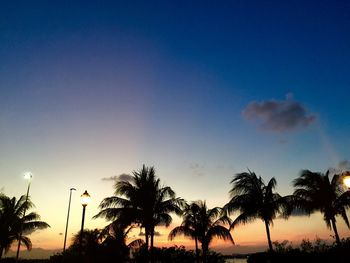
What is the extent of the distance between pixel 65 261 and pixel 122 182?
9298mm

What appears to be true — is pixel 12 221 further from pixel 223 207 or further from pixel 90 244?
pixel 223 207

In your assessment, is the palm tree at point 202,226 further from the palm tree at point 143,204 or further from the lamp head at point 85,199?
the lamp head at point 85,199

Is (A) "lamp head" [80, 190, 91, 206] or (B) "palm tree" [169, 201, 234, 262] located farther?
(B) "palm tree" [169, 201, 234, 262]

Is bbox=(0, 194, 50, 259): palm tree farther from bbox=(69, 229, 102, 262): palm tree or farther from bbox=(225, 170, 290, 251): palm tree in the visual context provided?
bbox=(225, 170, 290, 251): palm tree

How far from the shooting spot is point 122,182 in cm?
2488

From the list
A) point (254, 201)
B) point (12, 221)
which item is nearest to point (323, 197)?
point (254, 201)

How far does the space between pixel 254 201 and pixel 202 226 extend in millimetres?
9795

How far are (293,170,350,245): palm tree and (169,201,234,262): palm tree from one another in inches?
312

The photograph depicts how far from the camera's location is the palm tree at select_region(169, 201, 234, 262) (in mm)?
31422

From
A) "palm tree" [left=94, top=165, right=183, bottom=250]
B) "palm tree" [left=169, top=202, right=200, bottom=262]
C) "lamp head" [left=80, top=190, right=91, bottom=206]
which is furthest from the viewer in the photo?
"palm tree" [left=169, top=202, right=200, bottom=262]

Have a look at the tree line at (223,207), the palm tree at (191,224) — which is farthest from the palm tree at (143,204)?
the palm tree at (191,224)

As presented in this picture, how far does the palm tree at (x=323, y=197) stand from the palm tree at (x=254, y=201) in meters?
2.16

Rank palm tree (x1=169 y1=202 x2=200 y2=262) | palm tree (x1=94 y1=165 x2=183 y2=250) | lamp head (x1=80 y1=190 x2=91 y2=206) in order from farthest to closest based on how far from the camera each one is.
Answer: palm tree (x1=169 y1=202 x2=200 y2=262) < palm tree (x1=94 y1=165 x2=183 y2=250) < lamp head (x1=80 y1=190 x2=91 y2=206)

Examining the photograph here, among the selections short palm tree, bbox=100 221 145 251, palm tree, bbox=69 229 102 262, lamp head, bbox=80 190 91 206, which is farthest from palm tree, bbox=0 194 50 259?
lamp head, bbox=80 190 91 206
